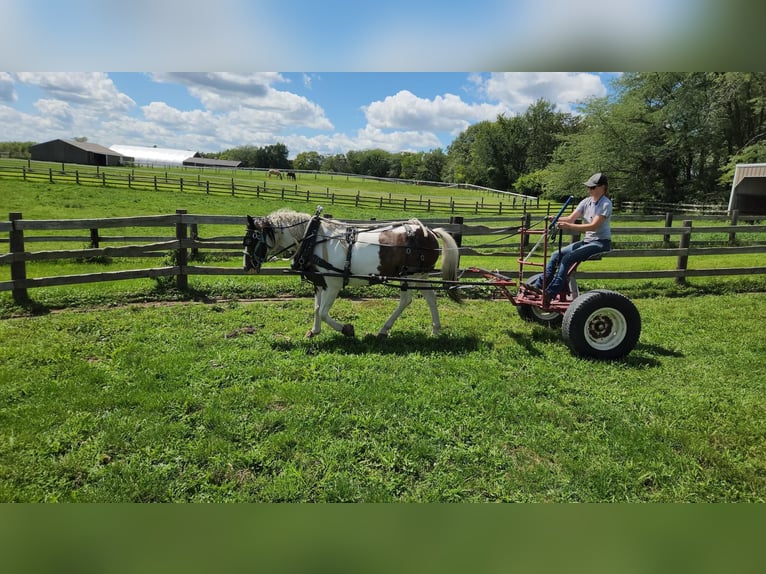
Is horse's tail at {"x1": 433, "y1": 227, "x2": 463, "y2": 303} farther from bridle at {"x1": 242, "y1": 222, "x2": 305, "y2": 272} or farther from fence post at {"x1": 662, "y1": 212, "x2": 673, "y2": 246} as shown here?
fence post at {"x1": 662, "y1": 212, "x2": 673, "y2": 246}

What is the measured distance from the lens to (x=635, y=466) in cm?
336

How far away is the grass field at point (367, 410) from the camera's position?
10.4ft

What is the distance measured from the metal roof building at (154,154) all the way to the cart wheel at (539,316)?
324 ft

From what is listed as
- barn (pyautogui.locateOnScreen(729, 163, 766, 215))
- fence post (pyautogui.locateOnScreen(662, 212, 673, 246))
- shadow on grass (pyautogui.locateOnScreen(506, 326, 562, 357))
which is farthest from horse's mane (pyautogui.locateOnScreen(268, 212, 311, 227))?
barn (pyautogui.locateOnScreen(729, 163, 766, 215))

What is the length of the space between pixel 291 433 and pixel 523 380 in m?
2.57

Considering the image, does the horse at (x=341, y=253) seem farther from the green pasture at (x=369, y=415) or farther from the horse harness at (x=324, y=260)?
the green pasture at (x=369, y=415)

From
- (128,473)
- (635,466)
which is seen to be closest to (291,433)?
(128,473)

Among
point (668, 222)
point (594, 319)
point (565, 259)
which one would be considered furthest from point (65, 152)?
point (594, 319)

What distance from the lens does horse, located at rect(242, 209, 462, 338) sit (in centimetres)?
620

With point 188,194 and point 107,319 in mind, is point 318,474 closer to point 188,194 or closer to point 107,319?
point 107,319

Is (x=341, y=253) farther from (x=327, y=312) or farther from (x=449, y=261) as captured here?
(x=449, y=261)

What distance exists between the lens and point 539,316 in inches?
279

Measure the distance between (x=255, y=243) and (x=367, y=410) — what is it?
3113 mm

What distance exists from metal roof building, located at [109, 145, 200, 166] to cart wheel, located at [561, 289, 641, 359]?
329 ft
